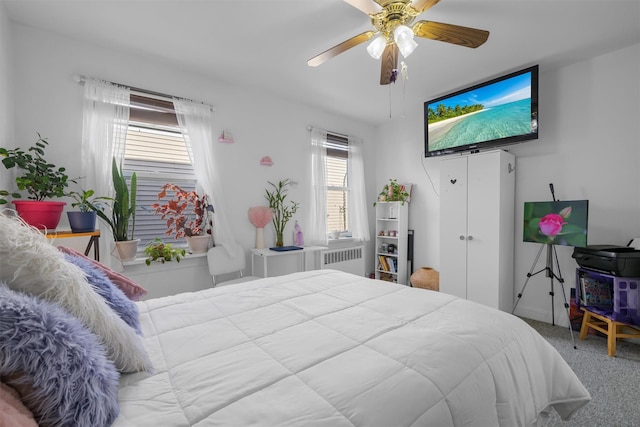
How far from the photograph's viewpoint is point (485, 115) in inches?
118

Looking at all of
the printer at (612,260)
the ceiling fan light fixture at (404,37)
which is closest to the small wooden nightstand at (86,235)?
the ceiling fan light fixture at (404,37)

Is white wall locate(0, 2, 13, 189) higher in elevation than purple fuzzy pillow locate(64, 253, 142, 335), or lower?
higher

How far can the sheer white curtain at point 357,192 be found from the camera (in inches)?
168

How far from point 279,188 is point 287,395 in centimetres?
290

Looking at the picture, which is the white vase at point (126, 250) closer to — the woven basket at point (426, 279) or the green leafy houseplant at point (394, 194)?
the green leafy houseplant at point (394, 194)

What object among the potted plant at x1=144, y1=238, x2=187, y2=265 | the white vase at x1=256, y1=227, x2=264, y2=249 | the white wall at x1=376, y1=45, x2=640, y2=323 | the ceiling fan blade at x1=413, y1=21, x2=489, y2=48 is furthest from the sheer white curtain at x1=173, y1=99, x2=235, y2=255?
the white wall at x1=376, y1=45, x2=640, y2=323

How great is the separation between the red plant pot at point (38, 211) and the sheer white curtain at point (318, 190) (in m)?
2.55

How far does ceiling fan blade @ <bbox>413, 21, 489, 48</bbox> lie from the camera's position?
1666mm

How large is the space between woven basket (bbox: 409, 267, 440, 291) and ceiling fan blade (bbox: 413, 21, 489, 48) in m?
2.70

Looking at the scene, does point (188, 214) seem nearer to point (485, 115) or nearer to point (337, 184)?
point (337, 184)

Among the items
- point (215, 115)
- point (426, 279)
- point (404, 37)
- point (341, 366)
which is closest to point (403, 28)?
point (404, 37)

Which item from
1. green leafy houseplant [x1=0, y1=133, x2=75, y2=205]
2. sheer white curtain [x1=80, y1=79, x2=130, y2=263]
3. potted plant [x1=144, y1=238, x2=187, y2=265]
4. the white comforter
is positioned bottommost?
the white comforter

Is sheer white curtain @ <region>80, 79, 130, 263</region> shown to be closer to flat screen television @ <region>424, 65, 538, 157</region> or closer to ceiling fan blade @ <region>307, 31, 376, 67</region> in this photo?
ceiling fan blade @ <region>307, 31, 376, 67</region>

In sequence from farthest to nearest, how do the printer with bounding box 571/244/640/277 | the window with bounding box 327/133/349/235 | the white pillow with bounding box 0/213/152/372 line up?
the window with bounding box 327/133/349/235 → the printer with bounding box 571/244/640/277 → the white pillow with bounding box 0/213/152/372
